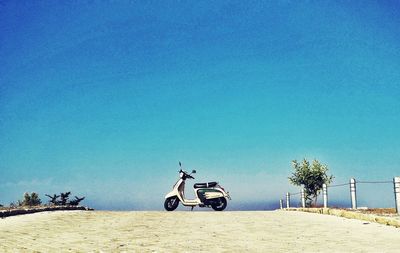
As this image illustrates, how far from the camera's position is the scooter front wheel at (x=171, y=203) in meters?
19.2

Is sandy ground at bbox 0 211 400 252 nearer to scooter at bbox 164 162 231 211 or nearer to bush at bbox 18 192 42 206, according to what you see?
scooter at bbox 164 162 231 211

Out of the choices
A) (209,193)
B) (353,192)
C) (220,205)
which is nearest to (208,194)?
(209,193)

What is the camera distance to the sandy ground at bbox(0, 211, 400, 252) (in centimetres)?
802

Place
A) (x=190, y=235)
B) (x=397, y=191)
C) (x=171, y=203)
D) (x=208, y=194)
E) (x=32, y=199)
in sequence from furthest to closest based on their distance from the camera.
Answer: (x=32, y=199) → (x=171, y=203) → (x=208, y=194) → (x=397, y=191) → (x=190, y=235)

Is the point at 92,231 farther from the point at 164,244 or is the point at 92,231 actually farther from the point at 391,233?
the point at 391,233

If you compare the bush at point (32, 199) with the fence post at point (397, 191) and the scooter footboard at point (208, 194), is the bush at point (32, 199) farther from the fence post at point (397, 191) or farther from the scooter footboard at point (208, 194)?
the fence post at point (397, 191)

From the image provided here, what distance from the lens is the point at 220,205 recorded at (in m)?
19.3

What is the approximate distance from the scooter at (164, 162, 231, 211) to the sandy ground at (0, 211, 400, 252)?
18.8ft

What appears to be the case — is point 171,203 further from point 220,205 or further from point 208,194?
point 220,205

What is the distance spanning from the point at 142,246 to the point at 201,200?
11.2 meters

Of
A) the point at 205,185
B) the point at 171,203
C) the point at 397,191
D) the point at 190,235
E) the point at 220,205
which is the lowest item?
the point at 190,235

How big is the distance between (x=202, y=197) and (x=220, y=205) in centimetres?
94

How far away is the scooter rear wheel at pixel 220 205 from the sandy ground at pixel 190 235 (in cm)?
575

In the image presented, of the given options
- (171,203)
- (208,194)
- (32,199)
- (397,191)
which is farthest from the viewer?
(32,199)
